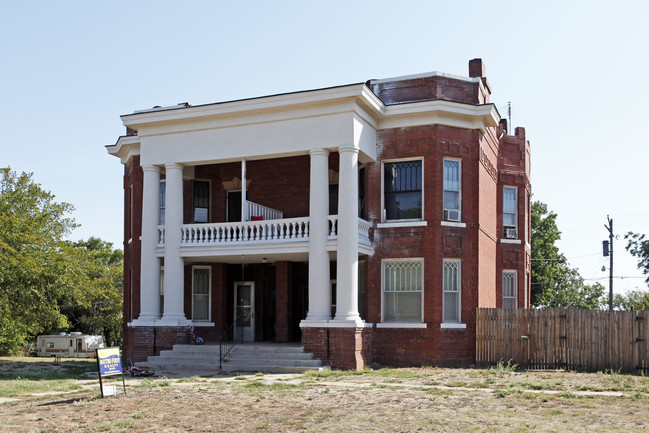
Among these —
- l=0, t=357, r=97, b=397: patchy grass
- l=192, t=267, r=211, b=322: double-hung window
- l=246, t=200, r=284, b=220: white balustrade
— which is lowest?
l=0, t=357, r=97, b=397: patchy grass

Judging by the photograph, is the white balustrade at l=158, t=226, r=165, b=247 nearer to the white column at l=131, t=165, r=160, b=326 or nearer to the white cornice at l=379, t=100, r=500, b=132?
the white column at l=131, t=165, r=160, b=326

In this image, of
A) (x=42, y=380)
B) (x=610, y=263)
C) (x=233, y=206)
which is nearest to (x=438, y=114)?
(x=233, y=206)

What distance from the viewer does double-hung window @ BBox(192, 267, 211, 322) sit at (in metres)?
25.9

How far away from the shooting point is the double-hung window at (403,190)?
2259 cm

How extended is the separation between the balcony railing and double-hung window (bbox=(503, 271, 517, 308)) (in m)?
8.43

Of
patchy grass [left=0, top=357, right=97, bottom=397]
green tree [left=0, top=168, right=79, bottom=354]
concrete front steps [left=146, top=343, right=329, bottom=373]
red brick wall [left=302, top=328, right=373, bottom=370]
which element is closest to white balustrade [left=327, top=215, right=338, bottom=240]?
red brick wall [left=302, top=328, right=373, bottom=370]

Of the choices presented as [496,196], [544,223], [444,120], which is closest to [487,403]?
[444,120]

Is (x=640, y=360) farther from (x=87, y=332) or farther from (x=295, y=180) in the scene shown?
(x=87, y=332)

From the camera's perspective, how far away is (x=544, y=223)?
49.9 m

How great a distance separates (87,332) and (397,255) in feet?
144

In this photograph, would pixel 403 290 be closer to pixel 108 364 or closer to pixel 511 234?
pixel 511 234

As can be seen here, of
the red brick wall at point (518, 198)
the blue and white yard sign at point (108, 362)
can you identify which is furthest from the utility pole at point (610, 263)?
the blue and white yard sign at point (108, 362)

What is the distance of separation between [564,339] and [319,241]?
7.60 meters

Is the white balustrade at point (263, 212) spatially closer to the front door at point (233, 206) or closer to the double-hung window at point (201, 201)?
the front door at point (233, 206)
